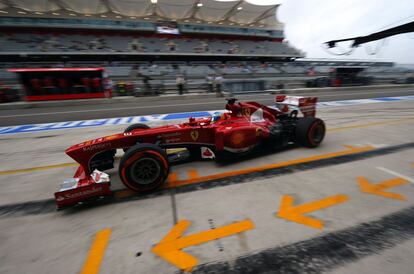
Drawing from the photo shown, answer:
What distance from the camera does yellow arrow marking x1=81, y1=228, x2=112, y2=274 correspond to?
5.55 feet

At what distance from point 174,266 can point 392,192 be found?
2870 millimetres

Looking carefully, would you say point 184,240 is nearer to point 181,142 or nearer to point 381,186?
point 181,142

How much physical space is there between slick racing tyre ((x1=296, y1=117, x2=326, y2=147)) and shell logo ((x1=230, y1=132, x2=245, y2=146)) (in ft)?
4.63

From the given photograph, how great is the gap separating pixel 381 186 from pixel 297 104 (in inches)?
84.0

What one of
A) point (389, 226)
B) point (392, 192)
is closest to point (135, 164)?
point (389, 226)

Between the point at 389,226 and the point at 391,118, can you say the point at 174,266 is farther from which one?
the point at 391,118

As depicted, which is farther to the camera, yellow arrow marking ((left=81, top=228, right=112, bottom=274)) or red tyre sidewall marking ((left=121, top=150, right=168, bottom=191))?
red tyre sidewall marking ((left=121, top=150, right=168, bottom=191))

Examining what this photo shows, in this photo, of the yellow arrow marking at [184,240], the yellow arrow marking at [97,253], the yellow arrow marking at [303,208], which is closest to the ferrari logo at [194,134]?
the yellow arrow marking at [184,240]

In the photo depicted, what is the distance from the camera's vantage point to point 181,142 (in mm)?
3211

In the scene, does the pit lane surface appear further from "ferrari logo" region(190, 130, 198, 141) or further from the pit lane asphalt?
the pit lane asphalt

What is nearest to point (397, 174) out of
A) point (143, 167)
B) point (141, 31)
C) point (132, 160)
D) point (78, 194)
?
point (143, 167)

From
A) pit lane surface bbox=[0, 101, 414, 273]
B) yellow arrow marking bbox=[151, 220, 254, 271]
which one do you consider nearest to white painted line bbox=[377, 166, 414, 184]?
pit lane surface bbox=[0, 101, 414, 273]

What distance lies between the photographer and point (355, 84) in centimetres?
1952

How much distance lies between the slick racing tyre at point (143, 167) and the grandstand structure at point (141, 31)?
40451mm
